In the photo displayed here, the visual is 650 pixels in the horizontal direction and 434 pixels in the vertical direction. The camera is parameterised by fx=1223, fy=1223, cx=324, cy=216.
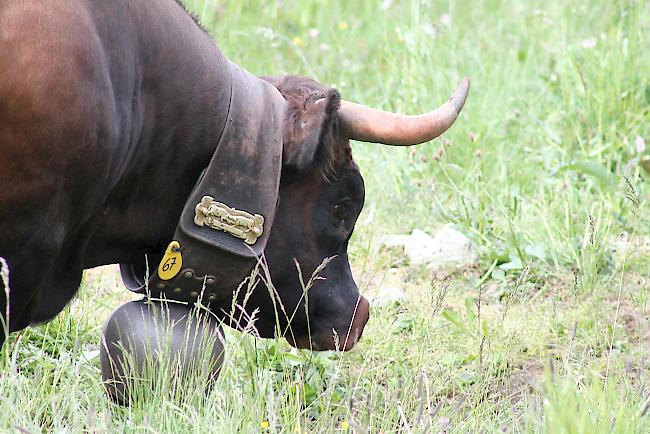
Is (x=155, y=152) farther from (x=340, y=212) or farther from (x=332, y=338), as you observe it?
(x=332, y=338)

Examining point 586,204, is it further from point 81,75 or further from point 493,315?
point 81,75

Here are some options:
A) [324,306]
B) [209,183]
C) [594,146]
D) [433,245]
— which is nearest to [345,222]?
[324,306]

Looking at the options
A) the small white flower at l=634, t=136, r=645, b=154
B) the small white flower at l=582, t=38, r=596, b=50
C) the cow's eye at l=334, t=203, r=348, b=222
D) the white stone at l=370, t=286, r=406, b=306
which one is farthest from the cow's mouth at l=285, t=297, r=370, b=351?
the small white flower at l=582, t=38, r=596, b=50

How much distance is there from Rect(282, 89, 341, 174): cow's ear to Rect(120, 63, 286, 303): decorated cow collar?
0.05 meters

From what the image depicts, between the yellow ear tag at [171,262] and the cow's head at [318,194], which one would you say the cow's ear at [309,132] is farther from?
the yellow ear tag at [171,262]

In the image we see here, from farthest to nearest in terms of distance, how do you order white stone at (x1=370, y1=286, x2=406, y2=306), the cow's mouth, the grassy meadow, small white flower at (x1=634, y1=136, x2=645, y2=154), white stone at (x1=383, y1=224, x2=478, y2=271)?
small white flower at (x1=634, y1=136, x2=645, y2=154) → white stone at (x1=383, y1=224, x2=478, y2=271) → white stone at (x1=370, y1=286, x2=406, y2=306) → the cow's mouth → the grassy meadow

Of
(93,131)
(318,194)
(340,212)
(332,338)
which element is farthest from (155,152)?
(332,338)

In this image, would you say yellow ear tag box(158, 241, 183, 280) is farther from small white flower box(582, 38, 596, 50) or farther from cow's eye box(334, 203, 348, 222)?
small white flower box(582, 38, 596, 50)

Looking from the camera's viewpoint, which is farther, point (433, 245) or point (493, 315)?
point (433, 245)

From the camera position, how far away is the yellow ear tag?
11.9 ft

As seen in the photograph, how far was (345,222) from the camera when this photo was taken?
3941 mm

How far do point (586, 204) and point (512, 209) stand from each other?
0.42 meters

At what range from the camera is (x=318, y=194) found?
3832 millimetres

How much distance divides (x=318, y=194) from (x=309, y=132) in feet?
0.76
